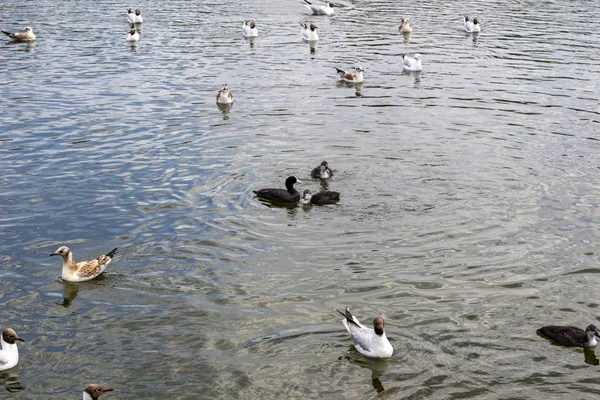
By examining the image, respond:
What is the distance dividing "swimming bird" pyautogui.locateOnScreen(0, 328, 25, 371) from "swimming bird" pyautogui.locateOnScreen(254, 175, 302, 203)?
8.48 meters

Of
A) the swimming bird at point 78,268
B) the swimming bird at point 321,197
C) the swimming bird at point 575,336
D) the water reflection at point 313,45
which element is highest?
the water reflection at point 313,45

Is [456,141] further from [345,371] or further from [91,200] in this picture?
[345,371]

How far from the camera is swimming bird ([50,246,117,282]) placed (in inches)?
691

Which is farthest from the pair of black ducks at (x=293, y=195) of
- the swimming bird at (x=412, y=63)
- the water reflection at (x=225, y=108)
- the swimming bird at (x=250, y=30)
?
the swimming bird at (x=250, y=30)

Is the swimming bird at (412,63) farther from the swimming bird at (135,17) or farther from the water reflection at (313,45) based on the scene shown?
the swimming bird at (135,17)

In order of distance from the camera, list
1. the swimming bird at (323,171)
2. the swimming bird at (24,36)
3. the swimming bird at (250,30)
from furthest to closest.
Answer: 1. the swimming bird at (250,30)
2. the swimming bird at (24,36)
3. the swimming bird at (323,171)

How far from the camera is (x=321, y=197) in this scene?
2106cm

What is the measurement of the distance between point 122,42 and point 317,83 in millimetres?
13408

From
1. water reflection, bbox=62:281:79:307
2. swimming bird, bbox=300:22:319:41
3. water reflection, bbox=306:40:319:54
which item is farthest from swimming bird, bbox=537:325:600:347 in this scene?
swimming bird, bbox=300:22:319:41

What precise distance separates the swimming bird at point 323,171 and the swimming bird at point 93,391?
1067 cm

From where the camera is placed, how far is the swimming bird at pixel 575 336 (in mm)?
14828

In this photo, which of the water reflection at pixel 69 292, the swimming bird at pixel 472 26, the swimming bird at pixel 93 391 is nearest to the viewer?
the swimming bird at pixel 93 391

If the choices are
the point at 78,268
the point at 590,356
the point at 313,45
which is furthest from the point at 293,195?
the point at 313,45

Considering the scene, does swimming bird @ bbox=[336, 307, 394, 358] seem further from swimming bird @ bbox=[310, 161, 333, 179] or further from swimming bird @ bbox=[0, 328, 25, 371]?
swimming bird @ bbox=[310, 161, 333, 179]
